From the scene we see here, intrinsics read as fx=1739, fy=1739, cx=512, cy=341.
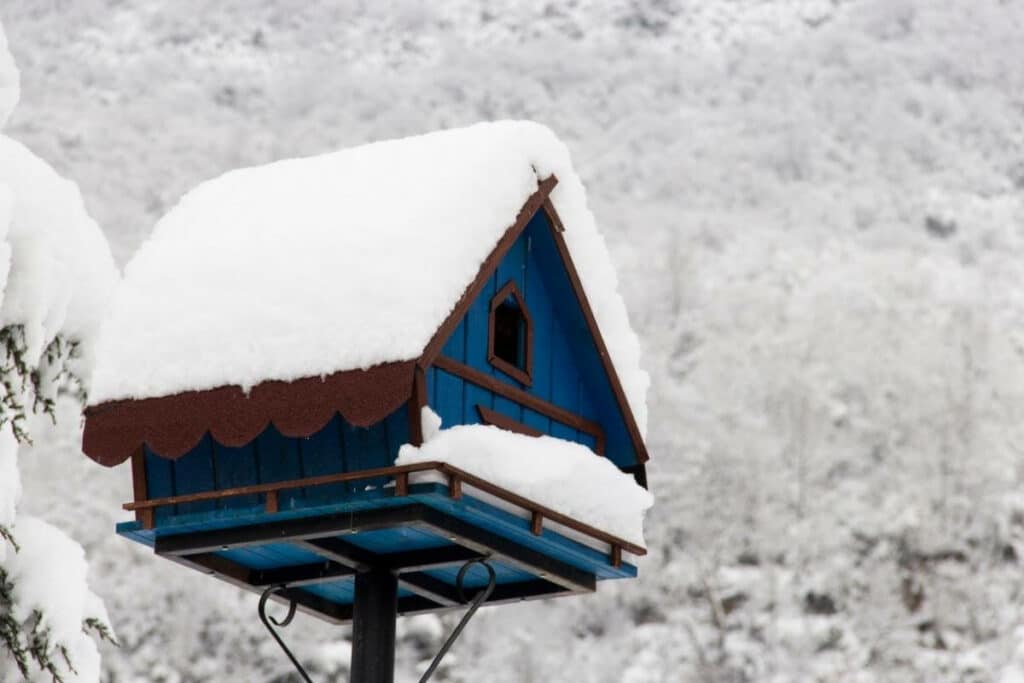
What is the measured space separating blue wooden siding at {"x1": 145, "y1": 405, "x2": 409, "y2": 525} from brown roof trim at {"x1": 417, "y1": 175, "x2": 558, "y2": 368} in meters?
0.20

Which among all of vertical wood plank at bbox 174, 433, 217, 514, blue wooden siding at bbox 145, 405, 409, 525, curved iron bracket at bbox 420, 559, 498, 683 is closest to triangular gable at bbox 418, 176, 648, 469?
blue wooden siding at bbox 145, 405, 409, 525

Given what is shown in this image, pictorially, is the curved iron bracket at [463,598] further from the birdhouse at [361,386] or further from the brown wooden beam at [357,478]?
the brown wooden beam at [357,478]

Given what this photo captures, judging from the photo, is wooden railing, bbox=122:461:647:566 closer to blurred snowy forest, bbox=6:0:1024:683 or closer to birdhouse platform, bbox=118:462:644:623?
birdhouse platform, bbox=118:462:644:623

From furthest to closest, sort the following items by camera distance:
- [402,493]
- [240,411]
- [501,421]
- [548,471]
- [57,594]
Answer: [57,594], [501,421], [548,471], [240,411], [402,493]

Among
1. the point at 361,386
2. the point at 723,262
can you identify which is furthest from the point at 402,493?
the point at 723,262

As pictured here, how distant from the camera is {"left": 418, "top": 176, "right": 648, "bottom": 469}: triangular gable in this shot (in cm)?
546

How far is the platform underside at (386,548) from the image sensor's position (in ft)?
15.7

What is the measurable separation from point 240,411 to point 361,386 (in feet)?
1.27

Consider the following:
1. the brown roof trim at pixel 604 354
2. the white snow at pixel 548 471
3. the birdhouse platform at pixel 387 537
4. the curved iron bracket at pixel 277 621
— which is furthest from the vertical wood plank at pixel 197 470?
the brown roof trim at pixel 604 354

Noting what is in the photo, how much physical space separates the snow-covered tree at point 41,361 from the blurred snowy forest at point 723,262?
25227mm

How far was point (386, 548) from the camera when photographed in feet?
16.7

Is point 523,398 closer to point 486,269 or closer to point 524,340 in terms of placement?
point 524,340

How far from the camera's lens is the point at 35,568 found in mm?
5930

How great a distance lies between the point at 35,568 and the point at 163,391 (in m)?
1.25
